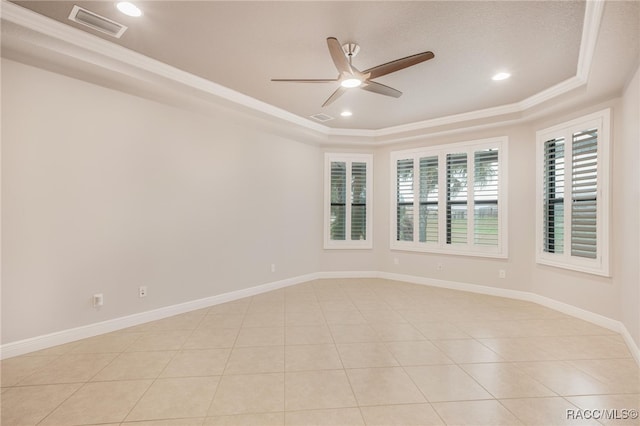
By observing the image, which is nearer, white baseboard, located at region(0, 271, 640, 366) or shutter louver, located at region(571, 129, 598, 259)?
white baseboard, located at region(0, 271, 640, 366)

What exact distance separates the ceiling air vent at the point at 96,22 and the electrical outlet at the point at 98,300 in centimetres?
260

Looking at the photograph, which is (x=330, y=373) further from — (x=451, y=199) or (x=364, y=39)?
(x=451, y=199)

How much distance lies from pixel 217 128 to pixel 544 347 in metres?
4.72

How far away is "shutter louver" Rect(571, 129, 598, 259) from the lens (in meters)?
3.66

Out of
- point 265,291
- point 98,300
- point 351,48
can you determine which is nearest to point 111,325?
point 98,300

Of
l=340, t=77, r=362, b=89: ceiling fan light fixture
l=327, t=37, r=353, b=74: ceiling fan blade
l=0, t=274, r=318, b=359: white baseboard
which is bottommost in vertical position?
l=0, t=274, r=318, b=359: white baseboard

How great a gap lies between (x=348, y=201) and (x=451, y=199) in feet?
6.33

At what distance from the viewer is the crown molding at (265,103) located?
2438 millimetres

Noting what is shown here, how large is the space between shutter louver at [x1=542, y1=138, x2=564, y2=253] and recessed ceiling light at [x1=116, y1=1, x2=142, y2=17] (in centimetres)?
507

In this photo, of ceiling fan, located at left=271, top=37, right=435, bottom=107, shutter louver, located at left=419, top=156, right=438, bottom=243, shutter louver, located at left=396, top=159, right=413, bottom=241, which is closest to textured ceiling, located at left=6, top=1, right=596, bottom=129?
ceiling fan, located at left=271, top=37, right=435, bottom=107

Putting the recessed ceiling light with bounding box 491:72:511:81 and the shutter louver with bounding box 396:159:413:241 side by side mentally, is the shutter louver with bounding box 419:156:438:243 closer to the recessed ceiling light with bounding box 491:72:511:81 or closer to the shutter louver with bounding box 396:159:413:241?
the shutter louver with bounding box 396:159:413:241

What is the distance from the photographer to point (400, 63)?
270cm

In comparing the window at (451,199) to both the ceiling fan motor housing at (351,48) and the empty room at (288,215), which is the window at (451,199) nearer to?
the empty room at (288,215)

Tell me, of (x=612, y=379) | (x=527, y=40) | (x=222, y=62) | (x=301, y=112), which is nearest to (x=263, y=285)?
(x=301, y=112)
